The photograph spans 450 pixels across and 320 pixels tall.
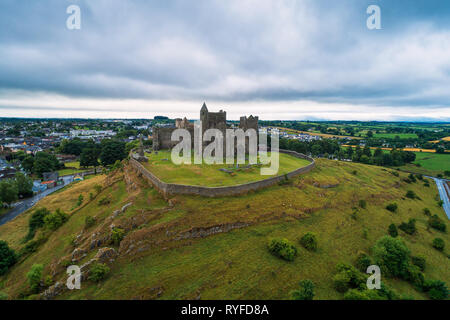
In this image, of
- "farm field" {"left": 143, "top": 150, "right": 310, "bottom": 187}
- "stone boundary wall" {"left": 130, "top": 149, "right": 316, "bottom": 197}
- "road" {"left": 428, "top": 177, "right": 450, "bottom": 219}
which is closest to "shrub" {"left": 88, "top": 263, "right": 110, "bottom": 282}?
"stone boundary wall" {"left": 130, "top": 149, "right": 316, "bottom": 197}

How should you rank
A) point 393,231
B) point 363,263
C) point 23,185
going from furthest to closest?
point 23,185, point 393,231, point 363,263

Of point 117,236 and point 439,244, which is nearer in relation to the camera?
point 117,236

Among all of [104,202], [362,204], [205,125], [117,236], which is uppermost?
[205,125]

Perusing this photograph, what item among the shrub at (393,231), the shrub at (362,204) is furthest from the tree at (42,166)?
the shrub at (393,231)

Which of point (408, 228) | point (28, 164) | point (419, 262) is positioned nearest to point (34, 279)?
point (419, 262)

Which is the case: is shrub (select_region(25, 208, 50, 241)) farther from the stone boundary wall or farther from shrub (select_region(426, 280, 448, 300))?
shrub (select_region(426, 280, 448, 300))

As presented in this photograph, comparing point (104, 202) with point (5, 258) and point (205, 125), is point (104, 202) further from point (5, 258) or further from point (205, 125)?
point (205, 125)
